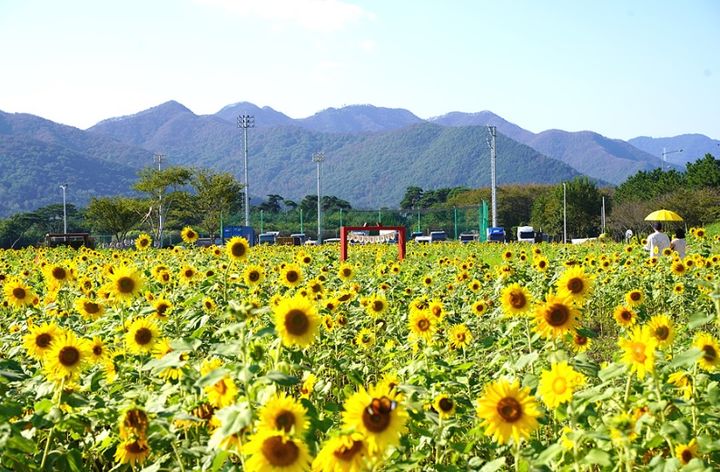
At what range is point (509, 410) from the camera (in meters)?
1.79

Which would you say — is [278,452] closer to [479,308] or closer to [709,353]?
[709,353]

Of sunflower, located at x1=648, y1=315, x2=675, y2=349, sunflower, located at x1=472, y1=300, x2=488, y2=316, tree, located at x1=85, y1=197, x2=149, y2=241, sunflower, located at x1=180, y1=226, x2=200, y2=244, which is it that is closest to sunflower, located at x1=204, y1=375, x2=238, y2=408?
sunflower, located at x1=648, y1=315, x2=675, y2=349

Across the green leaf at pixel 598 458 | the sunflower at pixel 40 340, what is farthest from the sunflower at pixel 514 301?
the sunflower at pixel 40 340

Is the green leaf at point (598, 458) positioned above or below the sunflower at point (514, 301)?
below

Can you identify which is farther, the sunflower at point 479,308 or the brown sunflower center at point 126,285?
the sunflower at point 479,308

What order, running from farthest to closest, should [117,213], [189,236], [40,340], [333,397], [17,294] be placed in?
[117,213] < [189,236] < [333,397] < [17,294] < [40,340]

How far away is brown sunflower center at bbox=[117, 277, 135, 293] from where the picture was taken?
3.87 meters

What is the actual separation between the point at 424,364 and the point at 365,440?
149cm

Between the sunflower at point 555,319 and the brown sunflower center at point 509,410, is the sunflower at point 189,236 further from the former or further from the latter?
the brown sunflower center at point 509,410

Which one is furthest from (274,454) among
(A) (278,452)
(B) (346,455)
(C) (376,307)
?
(C) (376,307)

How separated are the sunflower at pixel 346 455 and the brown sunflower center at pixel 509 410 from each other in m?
0.40

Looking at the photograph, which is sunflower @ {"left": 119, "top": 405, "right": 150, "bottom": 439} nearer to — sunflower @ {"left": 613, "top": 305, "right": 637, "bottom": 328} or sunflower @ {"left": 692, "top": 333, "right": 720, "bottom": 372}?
sunflower @ {"left": 692, "top": 333, "right": 720, "bottom": 372}

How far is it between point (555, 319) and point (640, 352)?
0.46 meters

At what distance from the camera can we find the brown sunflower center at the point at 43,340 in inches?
112
